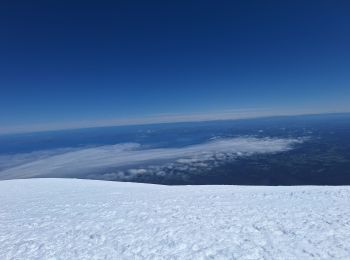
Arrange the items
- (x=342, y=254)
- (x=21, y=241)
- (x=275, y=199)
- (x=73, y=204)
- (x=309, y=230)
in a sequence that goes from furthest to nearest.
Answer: (x=73, y=204) → (x=275, y=199) → (x=21, y=241) → (x=309, y=230) → (x=342, y=254)

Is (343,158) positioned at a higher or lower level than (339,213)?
lower

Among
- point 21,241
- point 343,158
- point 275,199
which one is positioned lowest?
point 343,158

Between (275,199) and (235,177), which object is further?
(235,177)

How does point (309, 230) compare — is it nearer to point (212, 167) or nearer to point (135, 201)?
point (135, 201)

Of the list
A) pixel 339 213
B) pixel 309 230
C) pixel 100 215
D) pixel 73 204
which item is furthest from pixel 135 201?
pixel 339 213

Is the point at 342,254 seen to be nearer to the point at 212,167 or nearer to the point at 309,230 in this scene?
the point at 309,230

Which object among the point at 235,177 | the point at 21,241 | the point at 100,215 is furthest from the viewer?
the point at 235,177
